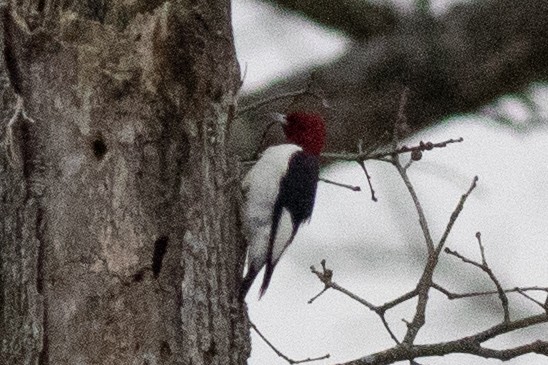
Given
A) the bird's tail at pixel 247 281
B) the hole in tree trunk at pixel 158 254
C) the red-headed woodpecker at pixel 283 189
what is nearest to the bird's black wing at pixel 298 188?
the red-headed woodpecker at pixel 283 189

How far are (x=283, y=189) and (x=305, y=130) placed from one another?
271 millimetres

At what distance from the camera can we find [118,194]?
3.07 meters

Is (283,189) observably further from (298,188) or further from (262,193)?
(262,193)

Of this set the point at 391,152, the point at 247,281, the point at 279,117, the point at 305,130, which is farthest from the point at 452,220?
the point at 305,130

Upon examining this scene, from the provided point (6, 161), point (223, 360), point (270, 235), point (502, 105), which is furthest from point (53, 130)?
point (502, 105)

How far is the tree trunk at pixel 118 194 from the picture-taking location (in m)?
2.96

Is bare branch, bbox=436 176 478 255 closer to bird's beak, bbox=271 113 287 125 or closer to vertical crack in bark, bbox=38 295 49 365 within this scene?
vertical crack in bark, bbox=38 295 49 365

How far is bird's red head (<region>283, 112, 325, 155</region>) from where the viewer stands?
4.48 m

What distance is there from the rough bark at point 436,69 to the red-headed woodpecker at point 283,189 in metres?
0.14

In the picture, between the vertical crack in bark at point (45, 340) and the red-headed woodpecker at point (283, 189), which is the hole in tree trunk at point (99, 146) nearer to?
the vertical crack in bark at point (45, 340)

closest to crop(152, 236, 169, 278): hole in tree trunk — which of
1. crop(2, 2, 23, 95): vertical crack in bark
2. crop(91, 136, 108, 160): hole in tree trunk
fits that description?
crop(91, 136, 108, 160): hole in tree trunk

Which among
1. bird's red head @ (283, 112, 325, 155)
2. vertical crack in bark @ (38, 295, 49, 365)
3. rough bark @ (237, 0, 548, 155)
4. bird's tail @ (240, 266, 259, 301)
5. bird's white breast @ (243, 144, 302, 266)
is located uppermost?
rough bark @ (237, 0, 548, 155)

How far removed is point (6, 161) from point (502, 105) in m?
1.99

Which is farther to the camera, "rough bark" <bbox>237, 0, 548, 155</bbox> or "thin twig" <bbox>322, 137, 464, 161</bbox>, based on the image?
"rough bark" <bbox>237, 0, 548, 155</bbox>
